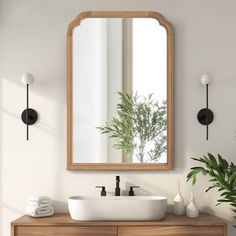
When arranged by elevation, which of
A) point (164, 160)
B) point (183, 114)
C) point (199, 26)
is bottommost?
point (164, 160)

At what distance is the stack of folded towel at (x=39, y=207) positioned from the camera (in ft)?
11.0

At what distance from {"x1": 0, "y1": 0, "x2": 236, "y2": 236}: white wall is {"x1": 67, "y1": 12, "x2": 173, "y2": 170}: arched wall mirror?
70 mm

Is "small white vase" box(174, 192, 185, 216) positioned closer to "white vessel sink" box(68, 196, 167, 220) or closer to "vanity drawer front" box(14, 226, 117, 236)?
"white vessel sink" box(68, 196, 167, 220)

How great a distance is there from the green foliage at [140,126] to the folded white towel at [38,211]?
66 centimetres

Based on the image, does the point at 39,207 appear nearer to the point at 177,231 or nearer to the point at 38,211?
the point at 38,211

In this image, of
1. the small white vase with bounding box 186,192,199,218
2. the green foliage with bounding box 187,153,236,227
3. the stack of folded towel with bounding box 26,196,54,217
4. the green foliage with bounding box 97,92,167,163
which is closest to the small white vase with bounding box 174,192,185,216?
the small white vase with bounding box 186,192,199,218

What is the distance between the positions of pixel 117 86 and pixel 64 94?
0.39m

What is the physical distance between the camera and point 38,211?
11.1 ft

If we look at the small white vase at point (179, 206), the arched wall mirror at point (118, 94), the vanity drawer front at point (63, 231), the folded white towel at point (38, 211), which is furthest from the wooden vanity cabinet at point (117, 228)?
the arched wall mirror at point (118, 94)

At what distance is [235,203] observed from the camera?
340 cm

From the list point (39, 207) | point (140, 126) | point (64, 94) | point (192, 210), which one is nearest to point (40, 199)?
point (39, 207)

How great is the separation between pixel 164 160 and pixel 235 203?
58cm

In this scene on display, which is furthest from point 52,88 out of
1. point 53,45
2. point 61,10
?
point 61,10

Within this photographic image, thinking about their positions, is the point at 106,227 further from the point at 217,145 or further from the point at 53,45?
the point at 53,45
